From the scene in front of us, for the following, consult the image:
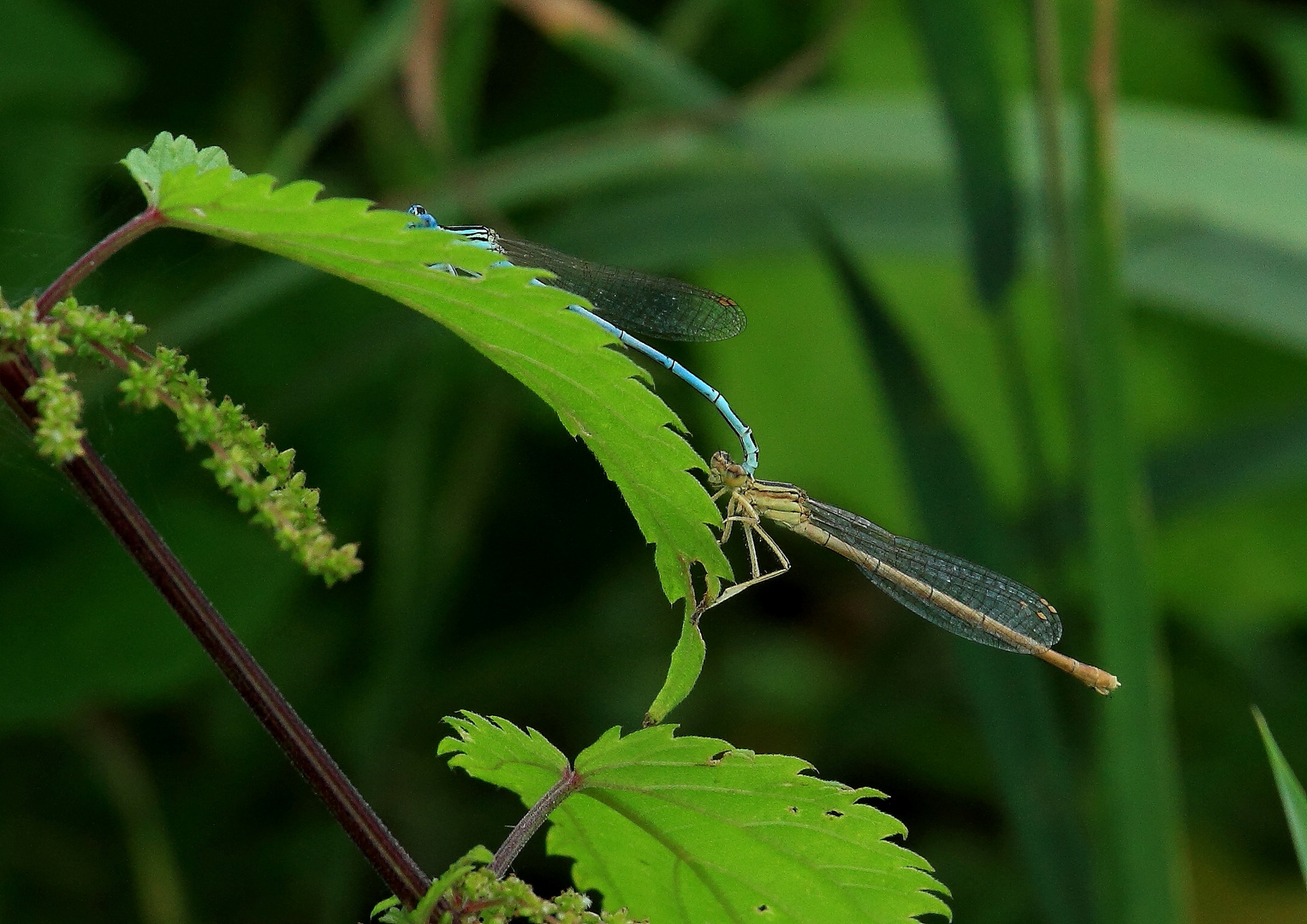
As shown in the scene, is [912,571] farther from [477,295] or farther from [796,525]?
[477,295]

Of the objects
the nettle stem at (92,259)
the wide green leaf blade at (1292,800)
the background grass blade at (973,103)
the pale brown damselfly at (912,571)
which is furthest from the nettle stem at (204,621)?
the background grass blade at (973,103)

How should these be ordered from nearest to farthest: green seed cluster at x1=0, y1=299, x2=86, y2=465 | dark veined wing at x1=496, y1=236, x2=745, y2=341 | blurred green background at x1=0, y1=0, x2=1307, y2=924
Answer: green seed cluster at x1=0, y1=299, x2=86, y2=465 < dark veined wing at x1=496, y1=236, x2=745, y2=341 < blurred green background at x1=0, y1=0, x2=1307, y2=924

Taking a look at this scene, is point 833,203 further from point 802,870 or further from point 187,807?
point 187,807

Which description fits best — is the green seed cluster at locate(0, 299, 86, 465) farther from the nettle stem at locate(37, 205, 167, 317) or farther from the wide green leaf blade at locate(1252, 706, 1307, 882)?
the wide green leaf blade at locate(1252, 706, 1307, 882)

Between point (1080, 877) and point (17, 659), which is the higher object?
point (17, 659)

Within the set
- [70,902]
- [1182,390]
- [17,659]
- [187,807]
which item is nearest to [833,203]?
[1182,390]

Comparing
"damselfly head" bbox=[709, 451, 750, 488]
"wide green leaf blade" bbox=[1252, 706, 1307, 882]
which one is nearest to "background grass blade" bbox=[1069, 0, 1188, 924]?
"damselfly head" bbox=[709, 451, 750, 488]

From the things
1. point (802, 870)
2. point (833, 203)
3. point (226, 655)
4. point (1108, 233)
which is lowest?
point (802, 870)
